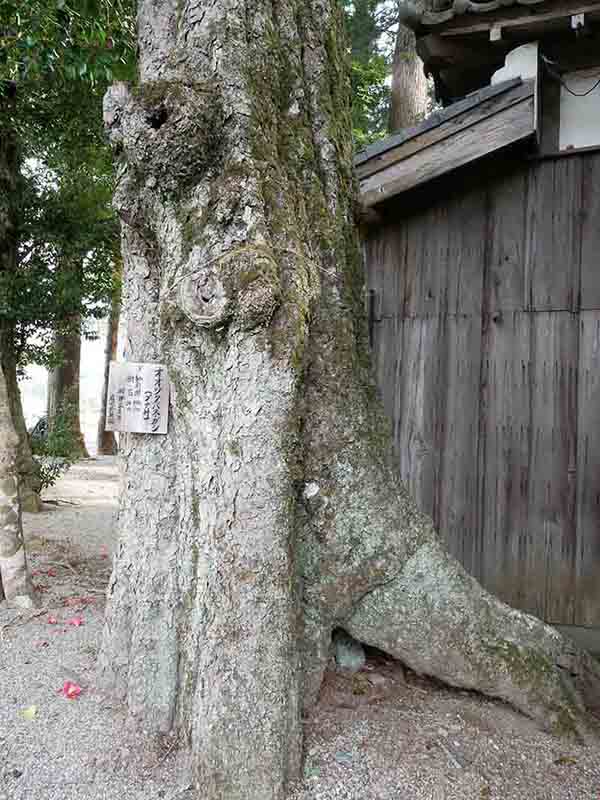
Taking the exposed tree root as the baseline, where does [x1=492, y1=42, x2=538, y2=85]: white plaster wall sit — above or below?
above

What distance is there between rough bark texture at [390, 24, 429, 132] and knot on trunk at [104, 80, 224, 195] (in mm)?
7901

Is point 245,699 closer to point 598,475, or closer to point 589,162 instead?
point 598,475

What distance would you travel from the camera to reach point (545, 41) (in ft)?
12.6

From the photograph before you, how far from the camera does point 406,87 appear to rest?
9.53m

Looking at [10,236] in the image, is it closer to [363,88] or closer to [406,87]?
[363,88]

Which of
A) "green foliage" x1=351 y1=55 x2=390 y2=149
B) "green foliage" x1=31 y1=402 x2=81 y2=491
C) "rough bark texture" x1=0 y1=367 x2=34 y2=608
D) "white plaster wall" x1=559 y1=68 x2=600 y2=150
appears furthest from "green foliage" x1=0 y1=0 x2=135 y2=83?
"green foliage" x1=351 y1=55 x2=390 y2=149

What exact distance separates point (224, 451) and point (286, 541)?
1.29 ft

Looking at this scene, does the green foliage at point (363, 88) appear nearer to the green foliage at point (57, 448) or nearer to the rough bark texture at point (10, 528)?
the green foliage at point (57, 448)

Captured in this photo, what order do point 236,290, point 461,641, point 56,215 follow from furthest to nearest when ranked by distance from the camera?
1. point 56,215
2. point 461,641
3. point 236,290

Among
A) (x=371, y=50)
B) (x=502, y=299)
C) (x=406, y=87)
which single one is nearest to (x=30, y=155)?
(x=406, y=87)

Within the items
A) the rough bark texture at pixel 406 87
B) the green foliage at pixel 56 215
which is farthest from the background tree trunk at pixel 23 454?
the rough bark texture at pixel 406 87

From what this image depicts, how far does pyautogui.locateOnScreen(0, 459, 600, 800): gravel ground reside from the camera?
2.25 meters

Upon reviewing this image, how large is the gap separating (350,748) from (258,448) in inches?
47.6

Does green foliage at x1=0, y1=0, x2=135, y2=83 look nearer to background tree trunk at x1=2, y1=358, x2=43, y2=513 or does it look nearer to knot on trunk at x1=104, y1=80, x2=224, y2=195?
knot on trunk at x1=104, y1=80, x2=224, y2=195
